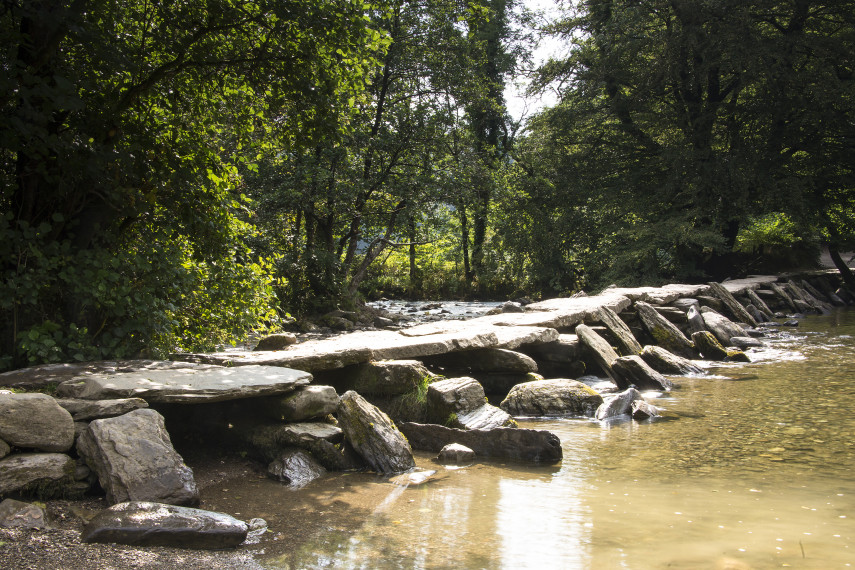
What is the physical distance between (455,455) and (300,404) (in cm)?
124

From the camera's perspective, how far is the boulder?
4823mm

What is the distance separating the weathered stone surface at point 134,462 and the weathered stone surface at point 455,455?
191 centimetres

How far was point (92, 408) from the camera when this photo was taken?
3840 mm

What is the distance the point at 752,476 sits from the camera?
14.1 feet

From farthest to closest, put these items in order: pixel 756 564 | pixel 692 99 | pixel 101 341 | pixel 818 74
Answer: pixel 692 99 → pixel 818 74 → pixel 101 341 → pixel 756 564

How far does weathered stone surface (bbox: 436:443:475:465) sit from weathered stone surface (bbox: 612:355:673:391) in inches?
138

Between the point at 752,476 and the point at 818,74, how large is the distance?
50.4 feet

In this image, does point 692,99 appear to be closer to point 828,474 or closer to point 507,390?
point 507,390

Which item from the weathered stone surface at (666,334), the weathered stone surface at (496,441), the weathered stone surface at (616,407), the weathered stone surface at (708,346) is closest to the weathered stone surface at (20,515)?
the weathered stone surface at (496,441)

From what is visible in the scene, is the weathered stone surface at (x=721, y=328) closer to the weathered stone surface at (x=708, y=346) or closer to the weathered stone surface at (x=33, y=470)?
the weathered stone surface at (x=708, y=346)

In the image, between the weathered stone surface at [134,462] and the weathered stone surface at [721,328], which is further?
the weathered stone surface at [721,328]

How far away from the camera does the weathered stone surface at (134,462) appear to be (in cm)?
A: 351

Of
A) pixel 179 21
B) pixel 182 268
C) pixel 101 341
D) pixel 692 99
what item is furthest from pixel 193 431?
pixel 692 99

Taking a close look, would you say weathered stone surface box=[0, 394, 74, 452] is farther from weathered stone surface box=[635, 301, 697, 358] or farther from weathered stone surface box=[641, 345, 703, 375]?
weathered stone surface box=[635, 301, 697, 358]
